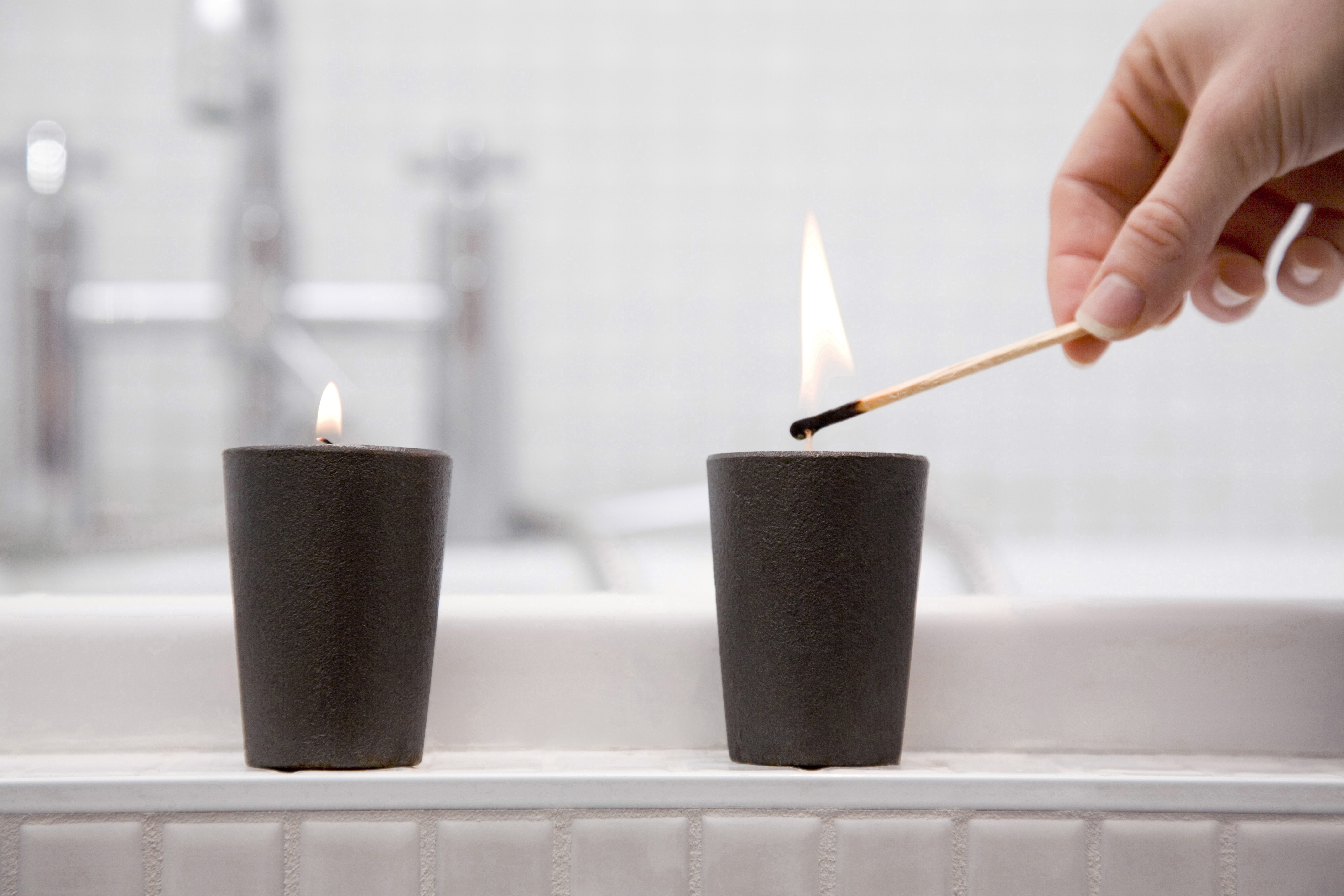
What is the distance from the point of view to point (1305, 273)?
0.46 m

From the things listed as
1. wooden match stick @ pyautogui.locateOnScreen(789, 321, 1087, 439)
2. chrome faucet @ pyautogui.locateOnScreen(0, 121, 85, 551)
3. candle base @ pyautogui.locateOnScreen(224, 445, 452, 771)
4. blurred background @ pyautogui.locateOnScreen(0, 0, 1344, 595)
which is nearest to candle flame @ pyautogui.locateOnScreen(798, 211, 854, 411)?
wooden match stick @ pyautogui.locateOnScreen(789, 321, 1087, 439)

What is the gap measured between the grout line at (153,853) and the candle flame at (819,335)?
0.23m

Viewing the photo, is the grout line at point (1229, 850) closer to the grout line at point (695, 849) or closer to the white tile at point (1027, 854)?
the white tile at point (1027, 854)

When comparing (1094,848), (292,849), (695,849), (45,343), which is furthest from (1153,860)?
(45,343)

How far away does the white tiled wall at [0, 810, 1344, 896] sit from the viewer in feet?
0.89

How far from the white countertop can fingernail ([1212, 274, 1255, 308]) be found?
0.79 ft

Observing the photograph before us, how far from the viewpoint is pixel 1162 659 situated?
1.17 feet

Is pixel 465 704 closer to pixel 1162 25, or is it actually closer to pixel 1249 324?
pixel 1162 25

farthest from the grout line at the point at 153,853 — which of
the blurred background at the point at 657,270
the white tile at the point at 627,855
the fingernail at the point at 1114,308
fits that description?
the blurred background at the point at 657,270

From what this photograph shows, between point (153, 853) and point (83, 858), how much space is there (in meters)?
0.02

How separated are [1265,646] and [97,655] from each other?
1.26 ft

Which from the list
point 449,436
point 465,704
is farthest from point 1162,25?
point 449,436

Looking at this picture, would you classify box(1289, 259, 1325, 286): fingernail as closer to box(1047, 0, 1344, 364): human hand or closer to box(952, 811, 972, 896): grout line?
box(1047, 0, 1344, 364): human hand

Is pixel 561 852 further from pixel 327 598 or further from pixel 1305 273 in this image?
pixel 1305 273
